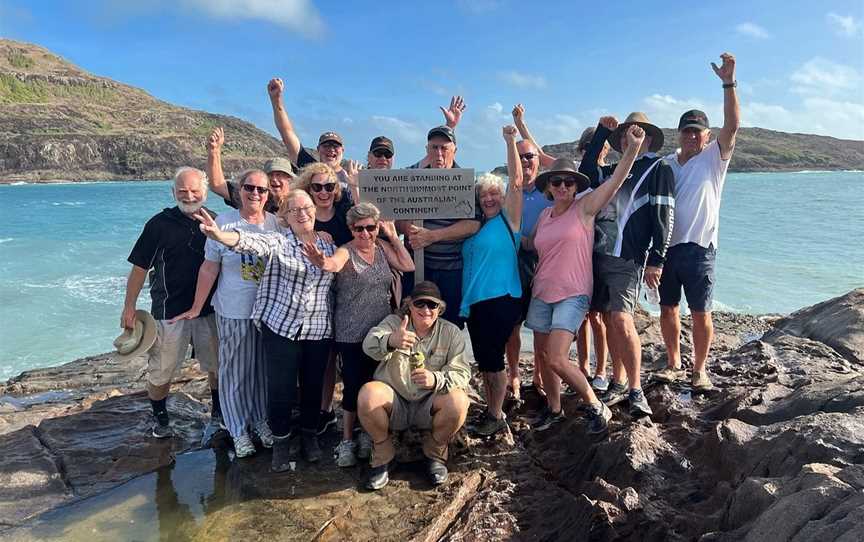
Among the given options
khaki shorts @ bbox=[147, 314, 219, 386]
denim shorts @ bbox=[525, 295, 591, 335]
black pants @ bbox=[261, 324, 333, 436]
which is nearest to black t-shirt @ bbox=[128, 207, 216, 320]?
khaki shorts @ bbox=[147, 314, 219, 386]

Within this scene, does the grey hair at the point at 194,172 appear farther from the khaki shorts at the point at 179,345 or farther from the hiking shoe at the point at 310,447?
the hiking shoe at the point at 310,447

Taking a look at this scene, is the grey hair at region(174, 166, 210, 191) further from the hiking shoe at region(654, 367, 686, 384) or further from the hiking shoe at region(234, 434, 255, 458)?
the hiking shoe at region(654, 367, 686, 384)

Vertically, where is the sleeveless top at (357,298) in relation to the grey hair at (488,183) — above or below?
below

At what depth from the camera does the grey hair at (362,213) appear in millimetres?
4273

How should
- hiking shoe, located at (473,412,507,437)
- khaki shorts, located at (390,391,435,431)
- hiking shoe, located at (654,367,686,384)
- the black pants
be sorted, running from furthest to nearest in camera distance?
hiking shoe, located at (654,367,686,384) < hiking shoe, located at (473,412,507,437) < the black pants < khaki shorts, located at (390,391,435,431)

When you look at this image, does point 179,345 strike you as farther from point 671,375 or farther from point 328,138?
point 671,375

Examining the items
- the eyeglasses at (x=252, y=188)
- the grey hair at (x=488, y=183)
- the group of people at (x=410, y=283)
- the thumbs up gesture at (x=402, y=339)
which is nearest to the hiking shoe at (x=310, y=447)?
the group of people at (x=410, y=283)

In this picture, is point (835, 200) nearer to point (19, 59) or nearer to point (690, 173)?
point (690, 173)

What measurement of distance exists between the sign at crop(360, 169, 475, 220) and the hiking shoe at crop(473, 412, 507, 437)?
71.9 inches

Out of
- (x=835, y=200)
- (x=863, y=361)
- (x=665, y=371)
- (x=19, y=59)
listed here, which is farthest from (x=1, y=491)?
(x=19, y=59)

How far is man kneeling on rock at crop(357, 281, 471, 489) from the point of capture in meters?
4.13

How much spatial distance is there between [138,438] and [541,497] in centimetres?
371

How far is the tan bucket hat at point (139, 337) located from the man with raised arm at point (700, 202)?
468 cm

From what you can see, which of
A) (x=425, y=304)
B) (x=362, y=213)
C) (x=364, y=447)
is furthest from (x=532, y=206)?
(x=364, y=447)
